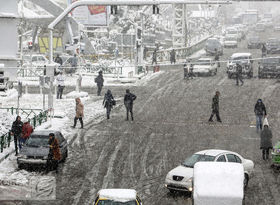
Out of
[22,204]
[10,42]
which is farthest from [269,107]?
[22,204]

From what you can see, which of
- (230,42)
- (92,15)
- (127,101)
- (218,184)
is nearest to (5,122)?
(127,101)

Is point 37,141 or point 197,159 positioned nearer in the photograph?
point 197,159

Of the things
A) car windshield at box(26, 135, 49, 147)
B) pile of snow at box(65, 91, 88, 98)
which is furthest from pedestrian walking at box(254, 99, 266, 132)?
pile of snow at box(65, 91, 88, 98)

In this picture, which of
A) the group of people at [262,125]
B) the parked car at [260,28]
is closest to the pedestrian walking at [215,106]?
the group of people at [262,125]

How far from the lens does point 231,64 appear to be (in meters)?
46.3

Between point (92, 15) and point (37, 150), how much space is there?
120ft

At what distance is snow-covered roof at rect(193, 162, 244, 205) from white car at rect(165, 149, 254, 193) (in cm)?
231

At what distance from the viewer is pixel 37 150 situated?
22062 mm

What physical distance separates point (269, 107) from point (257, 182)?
15.0 metres

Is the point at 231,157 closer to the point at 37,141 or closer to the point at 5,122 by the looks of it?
the point at 37,141

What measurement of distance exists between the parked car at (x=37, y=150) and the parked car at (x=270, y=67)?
24712 millimetres

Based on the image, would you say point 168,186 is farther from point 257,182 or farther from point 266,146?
point 266,146

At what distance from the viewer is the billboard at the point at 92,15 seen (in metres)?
57.2

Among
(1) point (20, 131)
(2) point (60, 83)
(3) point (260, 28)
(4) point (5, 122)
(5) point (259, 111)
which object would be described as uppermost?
(3) point (260, 28)
